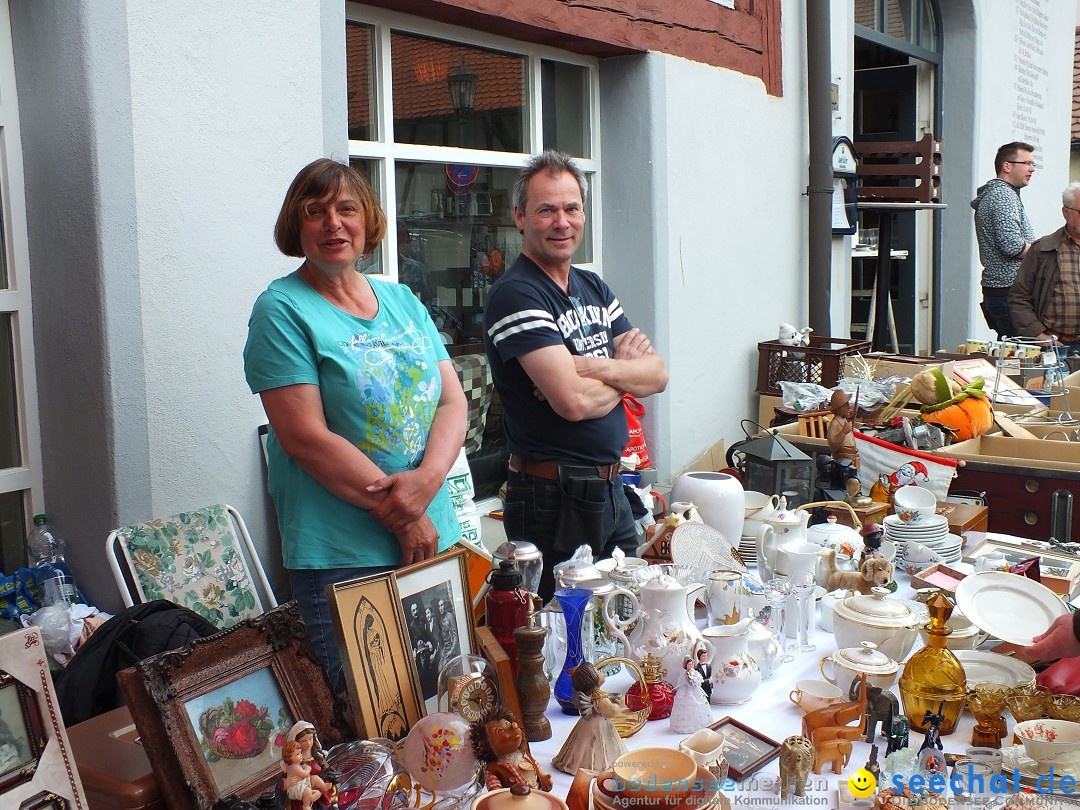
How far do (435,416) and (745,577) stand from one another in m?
0.80

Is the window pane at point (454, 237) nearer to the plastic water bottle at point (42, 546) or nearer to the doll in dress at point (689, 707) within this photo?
the plastic water bottle at point (42, 546)

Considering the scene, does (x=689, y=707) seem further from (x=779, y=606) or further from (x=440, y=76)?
(x=440, y=76)

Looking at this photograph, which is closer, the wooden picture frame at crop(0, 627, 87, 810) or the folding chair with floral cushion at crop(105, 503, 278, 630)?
the wooden picture frame at crop(0, 627, 87, 810)

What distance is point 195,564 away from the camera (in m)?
3.05

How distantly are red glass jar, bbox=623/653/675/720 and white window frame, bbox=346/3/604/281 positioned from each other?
102 inches

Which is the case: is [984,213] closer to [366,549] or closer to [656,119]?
[656,119]

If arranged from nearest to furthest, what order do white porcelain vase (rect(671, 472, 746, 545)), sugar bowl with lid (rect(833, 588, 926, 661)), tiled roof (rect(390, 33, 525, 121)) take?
1. sugar bowl with lid (rect(833, 588, 926, 661))
2. white porcelain vase (rect(671, 472, 746, 545))
3. tiled roof (rect(390, 33, 525, 121))

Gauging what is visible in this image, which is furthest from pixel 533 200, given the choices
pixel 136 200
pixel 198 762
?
pixel 198 762

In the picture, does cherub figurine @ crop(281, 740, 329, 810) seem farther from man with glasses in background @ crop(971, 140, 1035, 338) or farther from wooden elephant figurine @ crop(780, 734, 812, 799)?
man with glasses in background @ crop(971, 140, 1035, 338)

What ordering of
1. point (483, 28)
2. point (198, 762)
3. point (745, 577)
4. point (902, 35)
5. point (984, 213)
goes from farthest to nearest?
point (902, 35)
point (984, 213)
point (483, 28)
point (745, 577)
point (198, 762)

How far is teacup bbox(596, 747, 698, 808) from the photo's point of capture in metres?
1.31

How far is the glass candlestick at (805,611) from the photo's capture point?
2137 mm

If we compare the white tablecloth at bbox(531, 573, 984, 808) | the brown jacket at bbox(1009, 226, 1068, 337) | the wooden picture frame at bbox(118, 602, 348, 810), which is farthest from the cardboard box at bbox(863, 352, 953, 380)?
the wooden picture frame at bbox(118, 602, 348, 810)

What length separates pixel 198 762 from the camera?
4.59 ft
